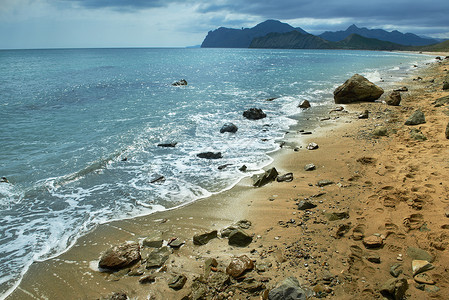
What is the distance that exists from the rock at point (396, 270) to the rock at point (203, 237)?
3689 millimetres

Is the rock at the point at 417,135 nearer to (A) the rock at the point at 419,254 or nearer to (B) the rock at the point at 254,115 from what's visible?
(A) the rock at the point at 419,254

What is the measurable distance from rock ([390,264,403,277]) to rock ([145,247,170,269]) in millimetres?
4459

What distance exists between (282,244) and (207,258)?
1.69 metres

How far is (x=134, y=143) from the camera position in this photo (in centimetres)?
1409

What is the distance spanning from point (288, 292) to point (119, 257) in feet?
11.8

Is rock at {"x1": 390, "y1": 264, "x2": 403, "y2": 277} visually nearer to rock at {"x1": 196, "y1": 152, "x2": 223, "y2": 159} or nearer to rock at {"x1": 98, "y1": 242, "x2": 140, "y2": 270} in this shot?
rock at {"x1": 98, "y1": 242, "x2": 140, "y2": 270}

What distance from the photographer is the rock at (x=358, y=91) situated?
2111cm

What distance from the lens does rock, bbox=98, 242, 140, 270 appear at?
5.61 metres

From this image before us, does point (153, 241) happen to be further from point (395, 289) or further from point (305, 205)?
point (395, 289)

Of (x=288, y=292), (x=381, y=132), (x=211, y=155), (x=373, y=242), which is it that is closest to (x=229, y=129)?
(x=211, y=155)

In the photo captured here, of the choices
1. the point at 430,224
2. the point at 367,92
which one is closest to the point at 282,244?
the point at 430,224

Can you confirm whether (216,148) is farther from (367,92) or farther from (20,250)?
(367,92)

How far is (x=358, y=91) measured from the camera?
69.4 ft

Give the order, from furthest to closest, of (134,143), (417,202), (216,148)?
(134,143), (216,148), (417,202)
